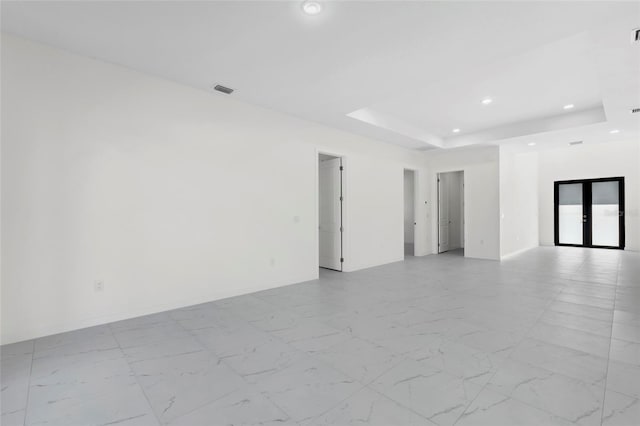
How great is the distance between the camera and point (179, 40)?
9.35 feet

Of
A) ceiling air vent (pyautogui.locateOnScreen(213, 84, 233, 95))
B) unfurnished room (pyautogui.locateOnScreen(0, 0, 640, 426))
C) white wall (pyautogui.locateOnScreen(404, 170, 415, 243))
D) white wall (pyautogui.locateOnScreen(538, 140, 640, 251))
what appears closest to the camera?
unfurnished room (pyautogui.locateOnScreen(0, 0, 640, 426))

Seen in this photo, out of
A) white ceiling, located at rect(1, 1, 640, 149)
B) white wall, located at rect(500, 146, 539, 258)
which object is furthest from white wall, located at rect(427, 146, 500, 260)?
white ceiling, located at rect(1, 1, 640, 149)

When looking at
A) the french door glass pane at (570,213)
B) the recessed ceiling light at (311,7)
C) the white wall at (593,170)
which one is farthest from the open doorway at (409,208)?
the recessed ceiling light at (311,7)

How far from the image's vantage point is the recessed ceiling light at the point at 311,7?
2350 millimetres

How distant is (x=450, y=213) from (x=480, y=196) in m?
1.92

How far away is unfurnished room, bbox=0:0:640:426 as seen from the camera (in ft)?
6.60

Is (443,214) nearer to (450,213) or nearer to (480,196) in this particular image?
(450,213)

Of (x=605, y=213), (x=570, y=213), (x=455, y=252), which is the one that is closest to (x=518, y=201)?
(x=455, y=252)

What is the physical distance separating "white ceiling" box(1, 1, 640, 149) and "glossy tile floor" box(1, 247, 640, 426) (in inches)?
110

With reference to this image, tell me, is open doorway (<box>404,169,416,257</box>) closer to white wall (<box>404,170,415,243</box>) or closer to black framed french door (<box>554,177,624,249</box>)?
white wall (<box>404,170,415,243</box>)

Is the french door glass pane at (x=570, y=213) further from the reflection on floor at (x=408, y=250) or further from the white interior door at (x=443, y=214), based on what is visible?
the reflection on floor at (x=408, y=250)

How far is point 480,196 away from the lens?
7.43 meters

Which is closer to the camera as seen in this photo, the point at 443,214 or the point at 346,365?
the point at 346,365

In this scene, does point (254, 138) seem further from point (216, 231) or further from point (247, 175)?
point (216, 231)
